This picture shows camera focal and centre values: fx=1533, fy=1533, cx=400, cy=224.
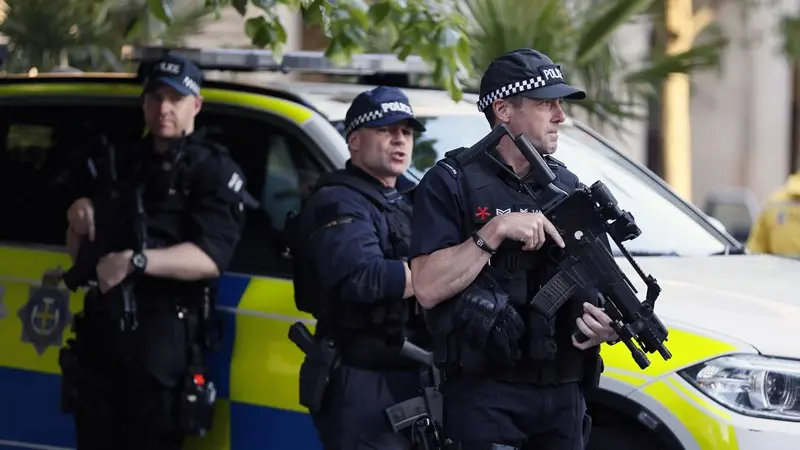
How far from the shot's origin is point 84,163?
5.73m

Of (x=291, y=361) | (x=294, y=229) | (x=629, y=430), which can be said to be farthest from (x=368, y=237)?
(x=629, y=430)

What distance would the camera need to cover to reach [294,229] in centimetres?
500

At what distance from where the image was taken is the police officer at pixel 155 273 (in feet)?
17.5

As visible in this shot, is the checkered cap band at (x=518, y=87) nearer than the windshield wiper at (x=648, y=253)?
Yes

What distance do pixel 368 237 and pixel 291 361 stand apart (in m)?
0.68

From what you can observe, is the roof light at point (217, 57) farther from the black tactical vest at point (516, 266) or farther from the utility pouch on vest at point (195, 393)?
the black tactical vest at point (516, 266)

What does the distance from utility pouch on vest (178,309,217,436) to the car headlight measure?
1750 millimetres

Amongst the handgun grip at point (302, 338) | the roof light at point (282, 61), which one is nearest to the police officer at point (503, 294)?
the handgun grip at point (302, 338)

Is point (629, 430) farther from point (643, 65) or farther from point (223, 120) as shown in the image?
point (643, 65)

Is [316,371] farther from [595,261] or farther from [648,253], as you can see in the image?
[648,253]

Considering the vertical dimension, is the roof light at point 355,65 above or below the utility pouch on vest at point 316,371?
above

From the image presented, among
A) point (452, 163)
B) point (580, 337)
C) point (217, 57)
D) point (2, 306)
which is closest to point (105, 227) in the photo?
point (2, 306)

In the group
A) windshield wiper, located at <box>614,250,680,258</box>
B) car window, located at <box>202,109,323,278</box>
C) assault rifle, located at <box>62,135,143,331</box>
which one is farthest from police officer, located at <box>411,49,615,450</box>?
assault rifle, located at <box>62,135,143,331</box>

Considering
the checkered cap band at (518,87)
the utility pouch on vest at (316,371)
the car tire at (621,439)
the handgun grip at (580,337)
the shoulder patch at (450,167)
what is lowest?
the car tire at (621,439)
